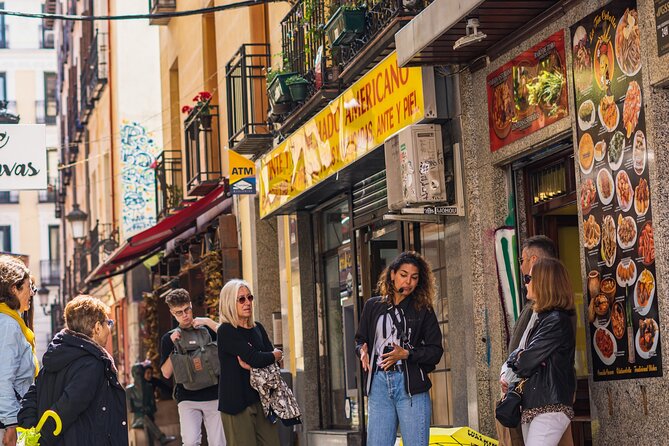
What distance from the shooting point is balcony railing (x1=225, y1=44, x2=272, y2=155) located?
684 inches

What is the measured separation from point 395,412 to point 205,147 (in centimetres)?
1129

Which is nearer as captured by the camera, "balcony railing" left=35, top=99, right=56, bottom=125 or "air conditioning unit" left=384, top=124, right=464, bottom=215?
"air conditioning unit" left=384, top=124, right=464, bottom=215

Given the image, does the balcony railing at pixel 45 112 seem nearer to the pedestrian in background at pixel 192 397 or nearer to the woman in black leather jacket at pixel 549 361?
the pedestrian in background at pixel 192 397

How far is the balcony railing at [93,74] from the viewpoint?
33344 millimetres

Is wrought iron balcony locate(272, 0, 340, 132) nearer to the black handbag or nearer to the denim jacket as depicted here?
the denim jacket

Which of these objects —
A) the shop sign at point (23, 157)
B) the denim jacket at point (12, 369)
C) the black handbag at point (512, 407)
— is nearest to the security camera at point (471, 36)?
the black handbag at point (512, 407)

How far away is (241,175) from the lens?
17.6m

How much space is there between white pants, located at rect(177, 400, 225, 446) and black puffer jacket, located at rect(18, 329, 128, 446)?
4309 mm

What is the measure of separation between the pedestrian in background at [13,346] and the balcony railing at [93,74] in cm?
2475

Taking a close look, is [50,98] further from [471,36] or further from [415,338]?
[471,36]

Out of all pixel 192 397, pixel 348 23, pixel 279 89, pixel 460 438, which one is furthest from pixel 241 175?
pixel 460 438

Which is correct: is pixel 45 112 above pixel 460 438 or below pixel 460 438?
above

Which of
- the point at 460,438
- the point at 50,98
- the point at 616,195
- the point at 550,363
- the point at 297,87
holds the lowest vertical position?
the point at 460,438

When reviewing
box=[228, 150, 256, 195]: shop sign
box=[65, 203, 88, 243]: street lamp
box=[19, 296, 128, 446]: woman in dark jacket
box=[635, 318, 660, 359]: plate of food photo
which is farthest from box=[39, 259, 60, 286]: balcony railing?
box=[635, 318, 660, 359]: plate of food photo
